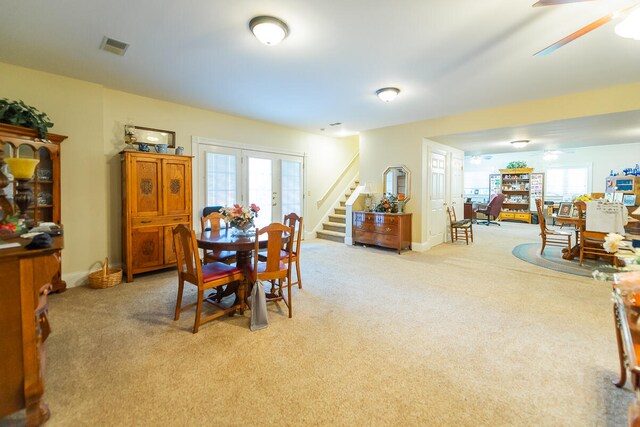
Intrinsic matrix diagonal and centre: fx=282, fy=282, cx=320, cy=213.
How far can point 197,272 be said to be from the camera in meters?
2.41

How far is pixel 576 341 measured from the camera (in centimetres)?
229

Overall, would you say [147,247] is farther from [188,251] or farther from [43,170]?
A: [188,251]

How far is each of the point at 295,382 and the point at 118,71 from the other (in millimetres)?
3919

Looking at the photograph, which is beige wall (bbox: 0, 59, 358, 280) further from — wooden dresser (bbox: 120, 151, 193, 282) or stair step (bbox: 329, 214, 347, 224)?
stair step (bbox: 329, 214, 347, 224)

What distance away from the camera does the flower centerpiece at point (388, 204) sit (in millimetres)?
5816

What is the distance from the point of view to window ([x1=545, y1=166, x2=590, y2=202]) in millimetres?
9266

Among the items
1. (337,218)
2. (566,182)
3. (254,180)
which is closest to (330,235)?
(337,218)

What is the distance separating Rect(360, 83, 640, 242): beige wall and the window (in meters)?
7.08

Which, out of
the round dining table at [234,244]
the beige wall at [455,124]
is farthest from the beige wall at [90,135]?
the beige wall at [455,124]

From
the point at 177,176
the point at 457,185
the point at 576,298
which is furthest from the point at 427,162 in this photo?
the point at 177,176

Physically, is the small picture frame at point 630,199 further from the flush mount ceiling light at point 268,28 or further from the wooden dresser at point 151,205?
the wooden dresser at point 151,205

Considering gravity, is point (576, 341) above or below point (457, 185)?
below

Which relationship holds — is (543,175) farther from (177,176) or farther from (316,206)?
(177,176)

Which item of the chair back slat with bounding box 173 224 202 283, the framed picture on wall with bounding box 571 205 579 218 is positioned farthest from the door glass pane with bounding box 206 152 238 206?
the framed picture on wall with bounding box 571 205 579 218
